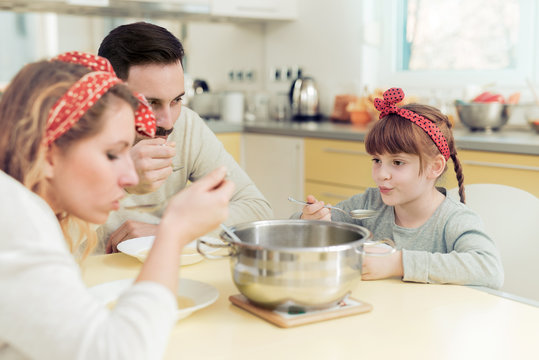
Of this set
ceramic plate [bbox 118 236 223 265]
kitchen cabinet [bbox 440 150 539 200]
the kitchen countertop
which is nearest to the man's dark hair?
ceramic plate [bbox 118 236 223 265]

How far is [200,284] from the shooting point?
3.45 feet

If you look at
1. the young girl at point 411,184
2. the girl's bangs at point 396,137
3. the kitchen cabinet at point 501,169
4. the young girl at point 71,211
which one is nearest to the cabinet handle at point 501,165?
the kitchen cabinet at point 501,169

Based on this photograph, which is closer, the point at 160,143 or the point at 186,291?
the point at 186,291

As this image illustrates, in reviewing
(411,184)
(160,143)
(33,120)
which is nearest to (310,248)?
(33,120)

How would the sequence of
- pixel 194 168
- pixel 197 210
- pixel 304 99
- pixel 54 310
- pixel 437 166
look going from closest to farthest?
pixel 54 310, pixel 197 210, pixel 437 166, pixel 194 168, pixel 304 99

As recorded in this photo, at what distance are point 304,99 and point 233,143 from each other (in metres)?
0.54

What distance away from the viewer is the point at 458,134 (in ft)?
8.97

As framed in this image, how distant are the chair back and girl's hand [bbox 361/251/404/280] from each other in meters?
0.45

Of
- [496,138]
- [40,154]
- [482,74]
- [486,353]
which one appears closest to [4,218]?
[40,154]

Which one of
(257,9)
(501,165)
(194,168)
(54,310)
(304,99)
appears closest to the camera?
(54,310)

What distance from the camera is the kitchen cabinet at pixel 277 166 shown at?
342 centimetres

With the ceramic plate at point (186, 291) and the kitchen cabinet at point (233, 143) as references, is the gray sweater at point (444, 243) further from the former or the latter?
the kitchen cabinet at point (233, 143)

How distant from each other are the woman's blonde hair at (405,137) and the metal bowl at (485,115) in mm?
1276

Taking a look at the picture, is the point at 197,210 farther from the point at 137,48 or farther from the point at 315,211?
the point at 137,48
